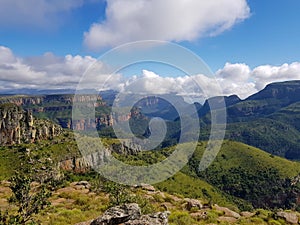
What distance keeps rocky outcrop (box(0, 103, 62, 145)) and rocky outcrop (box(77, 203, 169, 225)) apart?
14114cm

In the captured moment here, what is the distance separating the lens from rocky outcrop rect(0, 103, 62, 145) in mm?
143625

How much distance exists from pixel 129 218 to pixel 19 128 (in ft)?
495

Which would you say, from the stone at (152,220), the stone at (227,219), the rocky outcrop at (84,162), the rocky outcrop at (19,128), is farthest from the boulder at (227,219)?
the rocky outcrop at (19,128)

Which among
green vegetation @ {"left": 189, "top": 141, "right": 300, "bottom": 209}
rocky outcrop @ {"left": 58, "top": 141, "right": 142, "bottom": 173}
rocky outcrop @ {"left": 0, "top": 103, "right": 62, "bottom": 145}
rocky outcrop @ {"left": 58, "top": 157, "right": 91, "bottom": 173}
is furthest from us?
green vegetation @ {"left": 189, "top": 141, "right": 300, "bottom": 209}

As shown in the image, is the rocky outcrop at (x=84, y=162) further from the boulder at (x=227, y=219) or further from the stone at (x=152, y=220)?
the stone at (x=152, y=220)

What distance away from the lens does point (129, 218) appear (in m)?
14.4

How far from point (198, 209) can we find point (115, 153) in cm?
11815

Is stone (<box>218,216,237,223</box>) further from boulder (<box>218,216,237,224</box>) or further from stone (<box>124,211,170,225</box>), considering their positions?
stone (<box>124,211,170,225</box>)

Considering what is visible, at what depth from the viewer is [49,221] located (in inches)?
822

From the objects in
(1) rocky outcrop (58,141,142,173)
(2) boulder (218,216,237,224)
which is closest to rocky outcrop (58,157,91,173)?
(1) rocky outcrop (58,141,142,173)

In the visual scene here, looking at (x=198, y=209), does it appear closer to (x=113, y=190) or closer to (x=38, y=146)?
(x=113, y=190)

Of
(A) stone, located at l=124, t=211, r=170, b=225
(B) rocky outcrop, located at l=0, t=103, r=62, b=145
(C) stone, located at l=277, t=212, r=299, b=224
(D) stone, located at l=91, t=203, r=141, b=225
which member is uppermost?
(A) stone, located at l=124, t=211, r=170, b=225

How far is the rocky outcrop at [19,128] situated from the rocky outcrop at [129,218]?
463ft

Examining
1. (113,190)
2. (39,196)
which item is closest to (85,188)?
(113,190)
